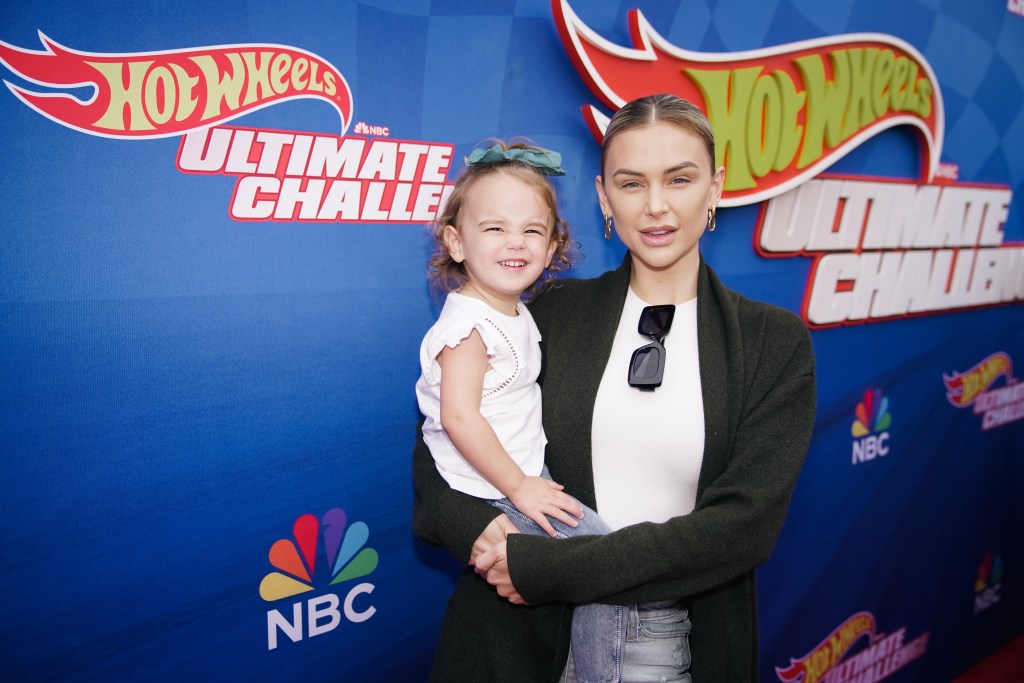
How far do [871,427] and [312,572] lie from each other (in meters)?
2.30

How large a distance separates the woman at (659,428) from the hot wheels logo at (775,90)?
598mm

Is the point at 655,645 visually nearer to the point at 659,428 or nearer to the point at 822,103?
the point at 659,428

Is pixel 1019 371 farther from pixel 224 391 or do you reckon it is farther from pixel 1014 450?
pixel 224 391

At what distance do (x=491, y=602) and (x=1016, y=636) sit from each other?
3.82 meters

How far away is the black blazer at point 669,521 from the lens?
1327mm

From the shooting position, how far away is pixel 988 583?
3797mm

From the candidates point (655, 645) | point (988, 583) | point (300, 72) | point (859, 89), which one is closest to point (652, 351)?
point (655, 645)

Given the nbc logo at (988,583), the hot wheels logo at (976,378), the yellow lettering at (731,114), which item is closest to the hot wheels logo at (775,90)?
the yellow lettering at (731,114)

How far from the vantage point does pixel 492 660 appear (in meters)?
1.53

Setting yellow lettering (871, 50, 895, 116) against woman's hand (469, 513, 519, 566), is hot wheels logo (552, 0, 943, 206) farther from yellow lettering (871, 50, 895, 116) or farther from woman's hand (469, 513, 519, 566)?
woman's hand (469, 513, 519, 566)

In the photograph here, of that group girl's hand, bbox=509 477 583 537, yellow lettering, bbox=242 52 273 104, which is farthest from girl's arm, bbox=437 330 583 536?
yellow lettering, bbox=242 52 273 104

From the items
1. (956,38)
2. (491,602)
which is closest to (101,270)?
(491,602)

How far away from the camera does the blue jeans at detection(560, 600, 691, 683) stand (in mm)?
1491

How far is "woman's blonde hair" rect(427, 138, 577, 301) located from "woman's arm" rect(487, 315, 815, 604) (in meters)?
0.55
